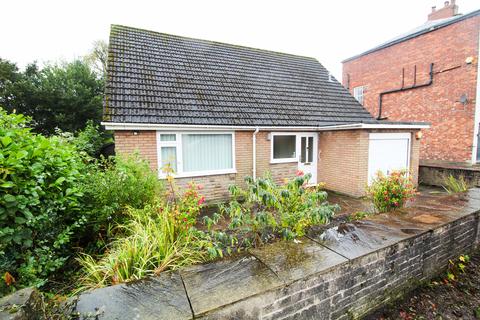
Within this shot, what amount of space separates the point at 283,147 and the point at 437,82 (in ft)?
31.5

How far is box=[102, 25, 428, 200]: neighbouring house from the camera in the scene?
257 inches

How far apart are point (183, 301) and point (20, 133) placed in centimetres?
244

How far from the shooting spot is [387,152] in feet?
25.3

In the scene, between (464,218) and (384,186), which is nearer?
(464,218)

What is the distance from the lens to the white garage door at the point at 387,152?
7.40 metres

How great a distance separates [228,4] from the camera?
11109mm

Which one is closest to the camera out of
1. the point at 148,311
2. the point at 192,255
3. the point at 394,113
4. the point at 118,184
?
the point at 148,311

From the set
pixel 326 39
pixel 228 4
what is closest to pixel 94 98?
pixel 228 4

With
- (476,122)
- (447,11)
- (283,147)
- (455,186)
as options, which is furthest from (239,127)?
(447,11)

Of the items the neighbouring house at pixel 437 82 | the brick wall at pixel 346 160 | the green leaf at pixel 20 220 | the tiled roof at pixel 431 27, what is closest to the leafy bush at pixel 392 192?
the brick wall at pixel 346 160

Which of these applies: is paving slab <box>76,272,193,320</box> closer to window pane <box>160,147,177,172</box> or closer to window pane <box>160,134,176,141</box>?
window pane <box>160,147,177,172</box>

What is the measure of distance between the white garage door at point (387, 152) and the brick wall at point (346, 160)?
0.76 feet

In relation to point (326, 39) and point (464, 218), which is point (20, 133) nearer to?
point (464, 218)

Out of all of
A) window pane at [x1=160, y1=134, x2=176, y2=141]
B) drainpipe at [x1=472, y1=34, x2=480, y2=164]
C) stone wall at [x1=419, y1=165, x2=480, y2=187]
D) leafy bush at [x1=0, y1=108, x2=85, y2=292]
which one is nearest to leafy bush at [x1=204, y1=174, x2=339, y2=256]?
leafy bush at [x1=0, y1=108, x2=85, y2=292]
